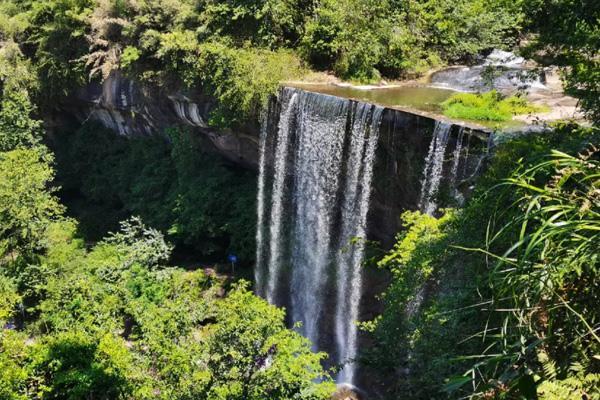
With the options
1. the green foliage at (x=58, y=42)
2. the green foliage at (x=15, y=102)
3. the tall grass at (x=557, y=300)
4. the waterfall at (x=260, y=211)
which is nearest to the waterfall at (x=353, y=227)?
the waterfall at (x=260, y=211)

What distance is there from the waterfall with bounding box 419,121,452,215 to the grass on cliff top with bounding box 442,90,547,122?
849 millimetres

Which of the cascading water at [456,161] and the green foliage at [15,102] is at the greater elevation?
the cascading water at [456,161]

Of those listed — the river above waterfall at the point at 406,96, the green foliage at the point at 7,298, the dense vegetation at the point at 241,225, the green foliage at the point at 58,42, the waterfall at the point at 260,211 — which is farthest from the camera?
the green foliage at the point at 58,42

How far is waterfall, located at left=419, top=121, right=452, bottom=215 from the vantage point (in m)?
9.48

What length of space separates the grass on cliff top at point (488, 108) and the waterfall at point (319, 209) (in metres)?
1.55

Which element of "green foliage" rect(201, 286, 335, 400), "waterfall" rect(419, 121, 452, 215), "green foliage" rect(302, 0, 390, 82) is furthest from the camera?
"green foliage" rect(302, 0, 390, 82)

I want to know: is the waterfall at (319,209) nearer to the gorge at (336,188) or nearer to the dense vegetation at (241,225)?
the gorge at (336,188)

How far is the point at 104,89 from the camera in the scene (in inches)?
784

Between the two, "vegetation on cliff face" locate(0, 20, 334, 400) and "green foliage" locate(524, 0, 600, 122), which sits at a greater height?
"green foliage" locate(524, 0, 600, 122)

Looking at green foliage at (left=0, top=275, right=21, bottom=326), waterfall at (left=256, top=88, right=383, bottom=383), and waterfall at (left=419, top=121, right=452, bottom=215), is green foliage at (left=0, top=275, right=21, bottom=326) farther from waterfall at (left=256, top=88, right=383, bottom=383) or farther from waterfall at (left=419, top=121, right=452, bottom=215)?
waterfall at (left=419, top=121, right=452, bottom=215)

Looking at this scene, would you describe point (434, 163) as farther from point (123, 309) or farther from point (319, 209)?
point (123, 309)

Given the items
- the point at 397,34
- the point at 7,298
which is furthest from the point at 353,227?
the point at 7,298

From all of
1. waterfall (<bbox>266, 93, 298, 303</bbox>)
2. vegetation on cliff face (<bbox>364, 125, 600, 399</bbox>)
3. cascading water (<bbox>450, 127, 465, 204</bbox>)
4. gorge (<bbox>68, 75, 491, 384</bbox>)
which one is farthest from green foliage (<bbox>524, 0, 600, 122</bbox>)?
waterfall (<bbox>266, 93, 298, 303</bbox>)

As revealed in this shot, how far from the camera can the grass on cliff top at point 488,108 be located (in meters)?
9.91
